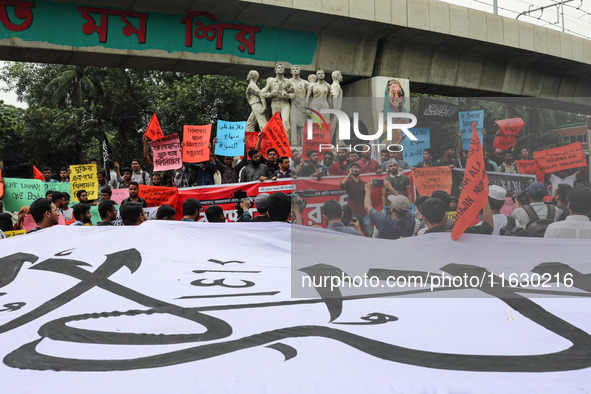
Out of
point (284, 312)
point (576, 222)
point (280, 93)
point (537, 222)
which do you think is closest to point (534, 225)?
point (537, 222)

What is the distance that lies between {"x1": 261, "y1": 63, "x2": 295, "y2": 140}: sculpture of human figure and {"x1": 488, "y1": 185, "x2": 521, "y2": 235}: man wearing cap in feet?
29.8

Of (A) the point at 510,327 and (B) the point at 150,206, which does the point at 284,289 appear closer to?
(A) the point at 510,327

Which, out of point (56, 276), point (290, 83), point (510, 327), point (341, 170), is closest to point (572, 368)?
point (510, 327)

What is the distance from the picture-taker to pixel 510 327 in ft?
8.95

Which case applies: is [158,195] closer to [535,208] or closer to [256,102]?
[535,208]

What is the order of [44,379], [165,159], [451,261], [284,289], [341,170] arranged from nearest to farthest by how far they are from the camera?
[44,379] → [284,289] → [451,261] → [341,170] → [165,159]

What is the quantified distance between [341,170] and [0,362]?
12.2 ft

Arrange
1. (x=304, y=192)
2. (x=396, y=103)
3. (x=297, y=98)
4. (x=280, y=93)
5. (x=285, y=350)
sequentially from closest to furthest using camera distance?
(x=285, y=350), (x=304, y=192), (x=396, y=103), (x=280, y=93), (x=297, y=98)

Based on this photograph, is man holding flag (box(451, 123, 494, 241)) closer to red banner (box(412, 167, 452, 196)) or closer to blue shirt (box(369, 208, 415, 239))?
blue shirt (box(369, 208, 415, 239))

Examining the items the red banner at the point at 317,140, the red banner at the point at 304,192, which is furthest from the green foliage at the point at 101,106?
the red banner at the point at 317,140

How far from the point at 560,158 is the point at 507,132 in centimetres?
65

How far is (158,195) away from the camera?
8.60 meters

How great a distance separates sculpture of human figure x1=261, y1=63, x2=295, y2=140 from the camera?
14.0 meters

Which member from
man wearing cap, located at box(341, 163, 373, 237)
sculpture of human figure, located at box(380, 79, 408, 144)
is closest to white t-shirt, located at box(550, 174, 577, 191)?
sculpture of human figure, located at box(380, 79, 408, 144)
